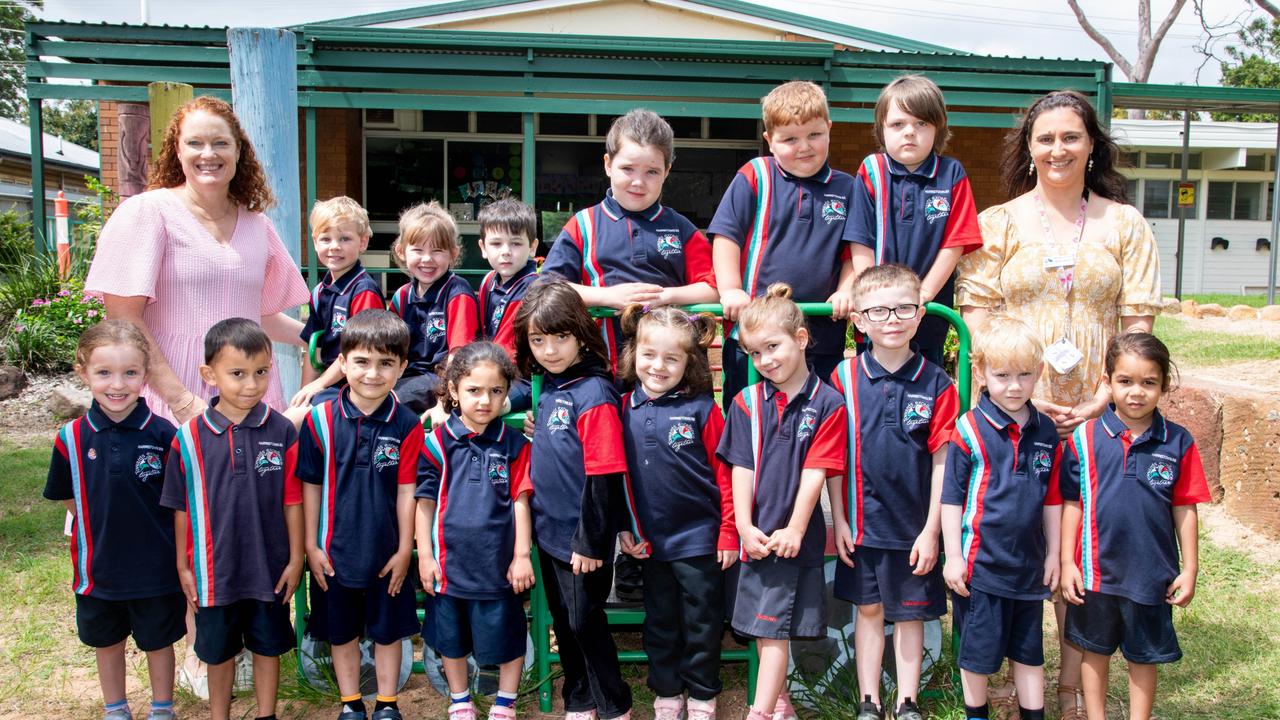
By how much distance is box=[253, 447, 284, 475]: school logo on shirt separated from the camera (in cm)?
315

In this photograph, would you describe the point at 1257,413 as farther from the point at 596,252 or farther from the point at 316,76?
the point at 316,76

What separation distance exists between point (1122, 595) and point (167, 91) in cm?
523

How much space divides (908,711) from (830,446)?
2.96 feet

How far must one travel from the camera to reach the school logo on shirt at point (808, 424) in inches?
123

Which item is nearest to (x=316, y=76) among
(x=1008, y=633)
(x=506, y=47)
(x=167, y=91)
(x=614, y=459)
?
(x=506, y=47)

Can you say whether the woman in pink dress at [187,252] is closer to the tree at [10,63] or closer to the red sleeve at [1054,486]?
the red sleeve at [1054,486]

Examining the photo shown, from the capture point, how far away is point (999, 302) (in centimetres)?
345

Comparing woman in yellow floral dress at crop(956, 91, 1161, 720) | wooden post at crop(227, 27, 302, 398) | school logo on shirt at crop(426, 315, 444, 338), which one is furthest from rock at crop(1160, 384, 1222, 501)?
wooden post at crop(227, 27, 302, 398)

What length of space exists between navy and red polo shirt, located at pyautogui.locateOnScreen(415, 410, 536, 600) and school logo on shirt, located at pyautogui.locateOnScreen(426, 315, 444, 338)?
58 cm

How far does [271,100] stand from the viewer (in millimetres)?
4699

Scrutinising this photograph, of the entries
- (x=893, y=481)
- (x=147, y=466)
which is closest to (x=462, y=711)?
(x=147, y=466)

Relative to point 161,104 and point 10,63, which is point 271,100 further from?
point 10,63

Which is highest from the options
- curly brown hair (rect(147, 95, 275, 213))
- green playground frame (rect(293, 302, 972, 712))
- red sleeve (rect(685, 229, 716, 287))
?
curly brown hair (rect(147, 95, 275, 213))

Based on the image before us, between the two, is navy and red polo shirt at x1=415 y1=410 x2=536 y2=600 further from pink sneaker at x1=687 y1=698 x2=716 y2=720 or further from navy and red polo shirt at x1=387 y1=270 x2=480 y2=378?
pink sneaker at x1=687 y1=698 x2=716 y2=720
